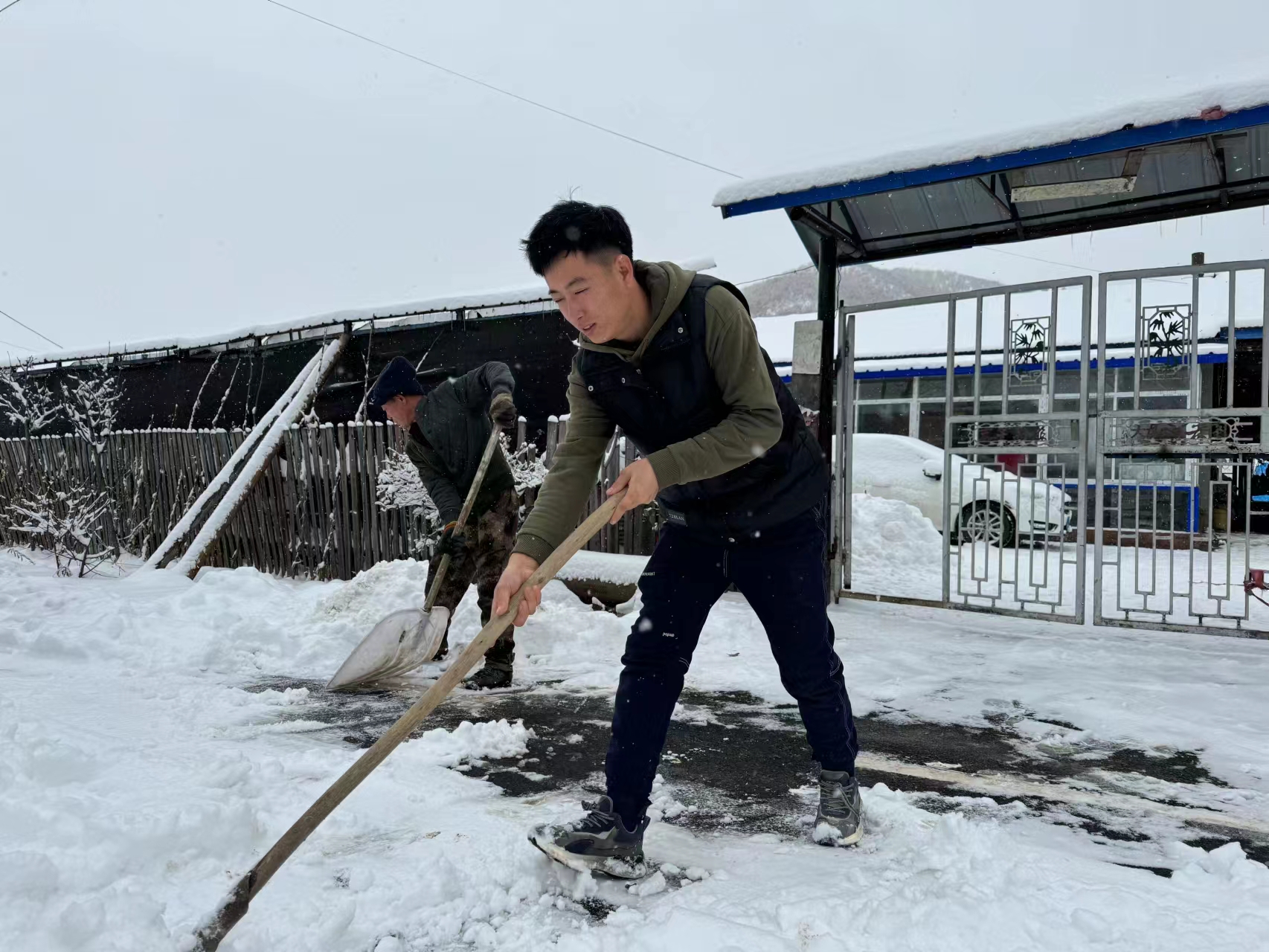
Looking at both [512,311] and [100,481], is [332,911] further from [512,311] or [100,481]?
[100,481]

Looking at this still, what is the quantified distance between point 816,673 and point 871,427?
13426 mm

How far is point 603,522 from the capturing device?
2062 mm

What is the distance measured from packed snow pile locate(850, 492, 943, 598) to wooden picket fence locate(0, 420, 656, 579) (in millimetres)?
2541

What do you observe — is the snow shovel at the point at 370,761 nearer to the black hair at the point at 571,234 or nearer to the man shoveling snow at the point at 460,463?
the black hair at the point at 571,234

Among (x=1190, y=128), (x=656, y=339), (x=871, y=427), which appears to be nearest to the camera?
(x=656, y=339)

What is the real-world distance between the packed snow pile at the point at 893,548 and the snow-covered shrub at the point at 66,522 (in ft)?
25.2

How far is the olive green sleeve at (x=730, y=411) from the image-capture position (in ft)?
6.97

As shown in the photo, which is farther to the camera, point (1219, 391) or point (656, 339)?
point (1219, 391)

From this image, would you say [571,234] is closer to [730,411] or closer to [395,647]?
[730,411]

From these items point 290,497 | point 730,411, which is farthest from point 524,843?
point 290,497

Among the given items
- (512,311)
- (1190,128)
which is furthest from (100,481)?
(1190,128)

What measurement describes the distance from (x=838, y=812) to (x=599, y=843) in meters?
0.70

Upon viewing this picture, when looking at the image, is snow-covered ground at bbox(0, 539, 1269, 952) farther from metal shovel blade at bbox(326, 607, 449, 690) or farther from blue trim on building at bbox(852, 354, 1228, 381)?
blue trim on building at bbox(852, 354, 1228, 381)

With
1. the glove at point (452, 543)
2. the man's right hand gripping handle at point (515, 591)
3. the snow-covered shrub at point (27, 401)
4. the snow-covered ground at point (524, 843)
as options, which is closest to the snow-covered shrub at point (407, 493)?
the glove at point (452, 543)
